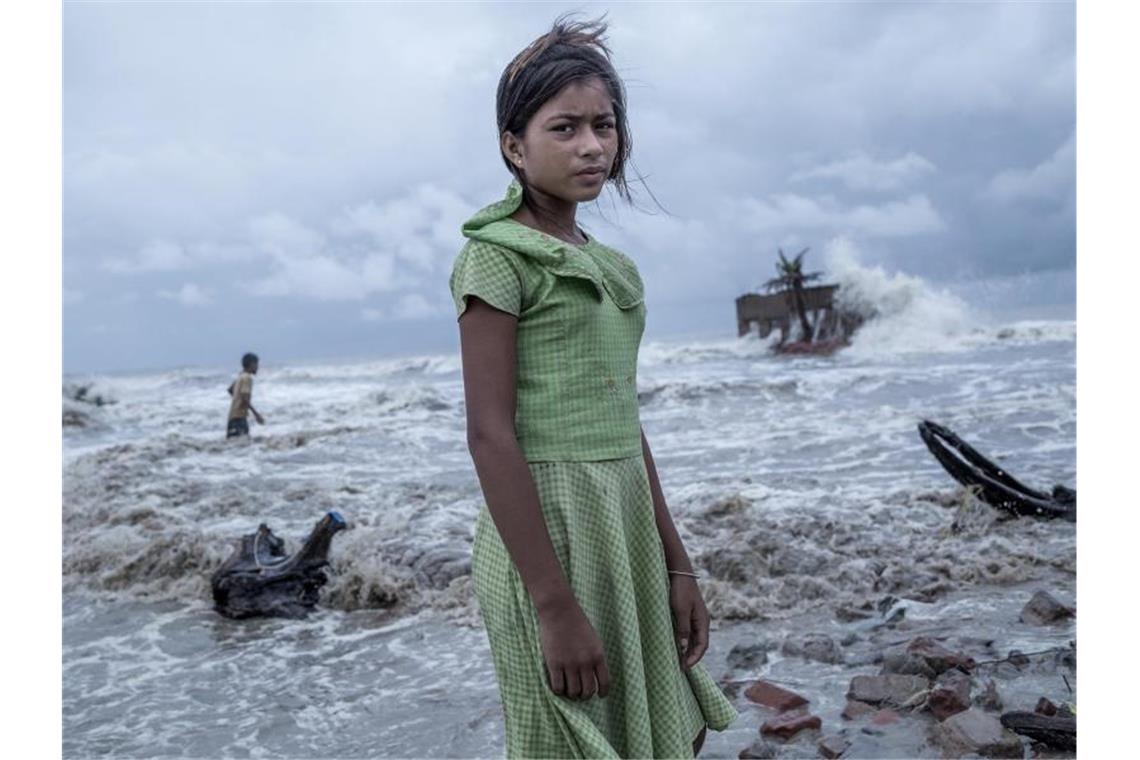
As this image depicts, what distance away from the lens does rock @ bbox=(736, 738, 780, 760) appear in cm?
259

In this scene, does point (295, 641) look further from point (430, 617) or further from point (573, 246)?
point (573, 246)

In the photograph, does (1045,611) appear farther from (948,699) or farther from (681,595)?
(681,595)

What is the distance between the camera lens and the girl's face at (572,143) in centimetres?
129

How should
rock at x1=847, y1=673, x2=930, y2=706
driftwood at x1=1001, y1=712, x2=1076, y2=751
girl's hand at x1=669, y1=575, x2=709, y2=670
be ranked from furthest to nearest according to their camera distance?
rock at x1=847, y1=673, x2=930, y2=706
driftwood at x1=1001, y1=712, x2=1076, y2=751
girl's hand at x1=669, y1=575, x2=709, y2=670

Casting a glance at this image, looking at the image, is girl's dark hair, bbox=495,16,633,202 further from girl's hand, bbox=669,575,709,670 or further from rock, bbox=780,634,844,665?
rock, bbox=780,634,844,665

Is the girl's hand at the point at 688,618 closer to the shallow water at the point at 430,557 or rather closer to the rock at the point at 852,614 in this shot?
the shallow water at the point at 430,557

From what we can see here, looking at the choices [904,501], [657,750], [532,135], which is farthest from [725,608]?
[532,135]

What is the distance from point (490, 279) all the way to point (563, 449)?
0.23 meters

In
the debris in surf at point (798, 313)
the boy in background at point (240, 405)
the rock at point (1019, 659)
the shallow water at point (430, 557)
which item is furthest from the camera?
the debris in surf at point (798, 313)

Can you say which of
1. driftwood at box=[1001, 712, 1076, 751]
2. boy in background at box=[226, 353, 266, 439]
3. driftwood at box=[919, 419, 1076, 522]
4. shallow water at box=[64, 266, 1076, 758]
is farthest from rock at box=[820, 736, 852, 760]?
boy in background at box=[226, 353, 266, 439]

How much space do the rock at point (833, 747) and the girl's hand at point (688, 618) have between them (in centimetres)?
133

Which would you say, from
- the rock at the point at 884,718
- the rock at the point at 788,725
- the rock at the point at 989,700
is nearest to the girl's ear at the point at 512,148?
the rock at the point at 788,725

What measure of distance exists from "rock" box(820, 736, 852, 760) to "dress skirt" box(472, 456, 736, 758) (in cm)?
137
